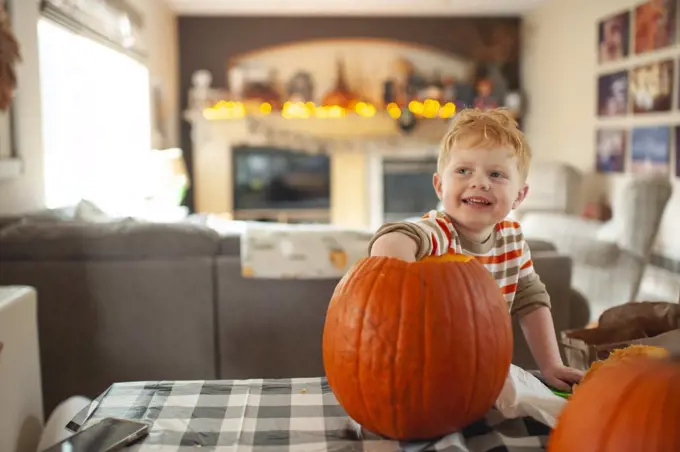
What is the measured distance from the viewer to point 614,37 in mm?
4852

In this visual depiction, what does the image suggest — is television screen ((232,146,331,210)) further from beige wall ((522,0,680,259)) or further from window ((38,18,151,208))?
beige wall ((522,0,680,259))

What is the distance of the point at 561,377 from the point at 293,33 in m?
5.98

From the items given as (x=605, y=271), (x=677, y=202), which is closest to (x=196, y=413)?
(x=605, y=271)

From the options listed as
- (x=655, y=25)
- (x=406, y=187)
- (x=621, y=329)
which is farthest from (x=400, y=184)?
(x=621, y=329)

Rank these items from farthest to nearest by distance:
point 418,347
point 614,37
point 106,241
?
point 614,37, point 106,241, point 418,347

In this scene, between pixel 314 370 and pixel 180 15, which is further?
pixel 180 15

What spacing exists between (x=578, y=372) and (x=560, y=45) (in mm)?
5437

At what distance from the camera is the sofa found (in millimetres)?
Answer: 2330

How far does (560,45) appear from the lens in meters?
5.83

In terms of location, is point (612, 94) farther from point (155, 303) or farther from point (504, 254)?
point (504, 254)

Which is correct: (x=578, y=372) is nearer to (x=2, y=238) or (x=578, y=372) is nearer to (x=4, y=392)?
(x=4, y=392)

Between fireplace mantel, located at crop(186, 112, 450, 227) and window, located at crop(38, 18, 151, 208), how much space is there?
4.05 ft

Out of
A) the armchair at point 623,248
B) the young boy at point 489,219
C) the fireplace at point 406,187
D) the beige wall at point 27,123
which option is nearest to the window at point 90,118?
the beige wall at point 27,123

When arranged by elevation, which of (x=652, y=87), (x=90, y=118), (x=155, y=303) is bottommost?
(x=155, y=303)
